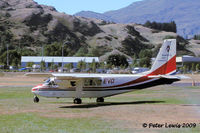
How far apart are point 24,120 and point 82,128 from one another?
179 inches

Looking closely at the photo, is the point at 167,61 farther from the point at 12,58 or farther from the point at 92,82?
the point at 12,58

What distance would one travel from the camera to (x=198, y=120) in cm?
2294

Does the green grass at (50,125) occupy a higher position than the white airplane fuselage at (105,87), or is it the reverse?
the white airplane fuselage at (105,87)

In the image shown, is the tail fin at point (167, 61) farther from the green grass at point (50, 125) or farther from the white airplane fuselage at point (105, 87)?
the green grass at point (50, 125)

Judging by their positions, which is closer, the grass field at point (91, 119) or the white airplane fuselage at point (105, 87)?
the grass field at point (91, 119)

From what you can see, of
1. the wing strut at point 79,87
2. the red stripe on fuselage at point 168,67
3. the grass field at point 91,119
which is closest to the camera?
the grass field at point 91,119

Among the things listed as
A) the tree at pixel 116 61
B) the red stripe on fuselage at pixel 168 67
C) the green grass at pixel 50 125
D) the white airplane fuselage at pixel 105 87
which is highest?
the tree at pixel 116 61

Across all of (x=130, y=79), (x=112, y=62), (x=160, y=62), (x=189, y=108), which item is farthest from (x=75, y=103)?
(x=112, y=62)

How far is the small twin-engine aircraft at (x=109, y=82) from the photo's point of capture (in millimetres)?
32844

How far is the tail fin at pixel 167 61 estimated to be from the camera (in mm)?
32781

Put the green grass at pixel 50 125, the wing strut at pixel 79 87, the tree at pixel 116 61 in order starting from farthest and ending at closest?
1. the tree at pixel 116 61
2. the wing strut at pixel 79 87
3. the green grass at pixel 50 125

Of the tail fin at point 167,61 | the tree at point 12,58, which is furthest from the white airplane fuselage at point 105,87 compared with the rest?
the tree at point 12,58

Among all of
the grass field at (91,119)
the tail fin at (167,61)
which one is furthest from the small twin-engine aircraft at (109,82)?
the grass field at (91,119)

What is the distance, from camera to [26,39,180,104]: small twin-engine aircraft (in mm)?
32844
